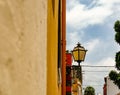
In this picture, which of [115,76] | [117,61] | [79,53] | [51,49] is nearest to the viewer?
[51,49]

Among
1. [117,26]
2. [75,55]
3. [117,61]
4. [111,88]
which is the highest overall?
[117,26]

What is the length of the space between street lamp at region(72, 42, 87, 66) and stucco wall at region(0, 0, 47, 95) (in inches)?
384

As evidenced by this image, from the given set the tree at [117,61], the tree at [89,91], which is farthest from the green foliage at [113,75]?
the tree at [89,91]

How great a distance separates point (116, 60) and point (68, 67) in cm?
1361

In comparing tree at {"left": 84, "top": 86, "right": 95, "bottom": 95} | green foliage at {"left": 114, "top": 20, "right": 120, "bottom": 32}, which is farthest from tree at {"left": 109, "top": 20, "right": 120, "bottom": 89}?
tree at {"left": 84, "top": 86, "right": 95, "bottom": 95}

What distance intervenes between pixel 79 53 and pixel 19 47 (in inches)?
408

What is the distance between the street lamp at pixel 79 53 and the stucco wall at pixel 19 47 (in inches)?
384

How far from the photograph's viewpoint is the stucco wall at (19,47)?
193 cm

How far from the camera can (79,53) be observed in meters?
12.4

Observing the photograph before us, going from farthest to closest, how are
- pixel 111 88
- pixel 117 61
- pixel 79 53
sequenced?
pixel 111 88 < pixel 117 61 < pixel 79 53

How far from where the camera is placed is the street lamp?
40.4 ft

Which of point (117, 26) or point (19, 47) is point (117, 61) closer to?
point (117, 26)

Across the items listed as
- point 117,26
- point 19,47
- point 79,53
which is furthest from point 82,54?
point 117,26

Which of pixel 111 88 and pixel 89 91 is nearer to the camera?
pixel 111 88
